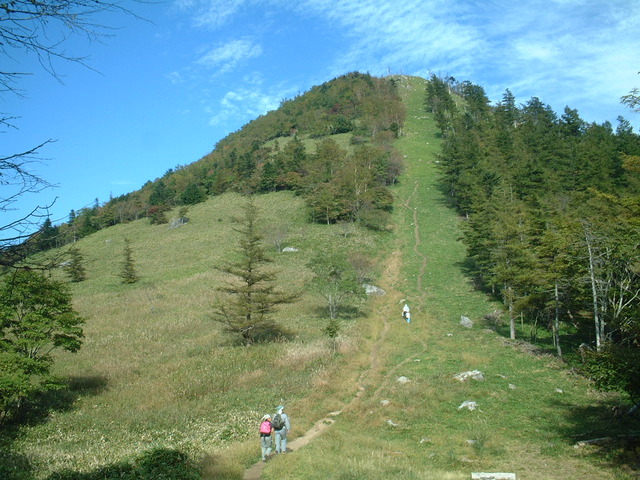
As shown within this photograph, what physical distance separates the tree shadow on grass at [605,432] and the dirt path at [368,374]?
8171mm

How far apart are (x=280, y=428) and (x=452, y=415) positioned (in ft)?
22.6

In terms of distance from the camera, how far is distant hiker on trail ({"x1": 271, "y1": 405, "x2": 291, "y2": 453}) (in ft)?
40.8

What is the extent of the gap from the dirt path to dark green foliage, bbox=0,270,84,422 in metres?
9.34

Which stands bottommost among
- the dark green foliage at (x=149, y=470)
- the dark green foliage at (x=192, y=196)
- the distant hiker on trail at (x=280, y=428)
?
the distant hiker on trail at (x=280, y=428)

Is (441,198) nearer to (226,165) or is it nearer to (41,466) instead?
(226,165)

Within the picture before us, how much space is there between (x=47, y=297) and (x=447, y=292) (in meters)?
31.0

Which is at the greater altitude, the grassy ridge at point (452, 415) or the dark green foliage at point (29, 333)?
the dark green foliage at point (29, 333)

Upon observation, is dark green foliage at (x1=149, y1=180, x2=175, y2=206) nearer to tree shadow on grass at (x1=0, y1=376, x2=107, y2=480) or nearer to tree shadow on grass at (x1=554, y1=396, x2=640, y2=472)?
tree shadow on grass at (x1=0, y1=376, x2=107, y2=480)

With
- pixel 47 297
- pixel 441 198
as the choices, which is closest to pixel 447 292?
pixel 47 297

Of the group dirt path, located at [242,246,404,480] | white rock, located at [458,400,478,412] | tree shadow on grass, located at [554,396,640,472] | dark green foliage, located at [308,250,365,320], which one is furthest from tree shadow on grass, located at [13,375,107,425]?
tree shadow on grass, located at [554,396,640,472]

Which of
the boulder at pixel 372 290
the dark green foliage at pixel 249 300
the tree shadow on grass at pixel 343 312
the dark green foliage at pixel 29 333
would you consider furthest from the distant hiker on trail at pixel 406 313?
the dark green foliage at pixel 29 333

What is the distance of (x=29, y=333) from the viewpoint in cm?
1683

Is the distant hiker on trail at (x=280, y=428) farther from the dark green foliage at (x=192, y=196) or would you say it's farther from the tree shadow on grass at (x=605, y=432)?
the dark green foliage at (x=192, y=196)

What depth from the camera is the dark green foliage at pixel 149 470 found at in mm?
9297
